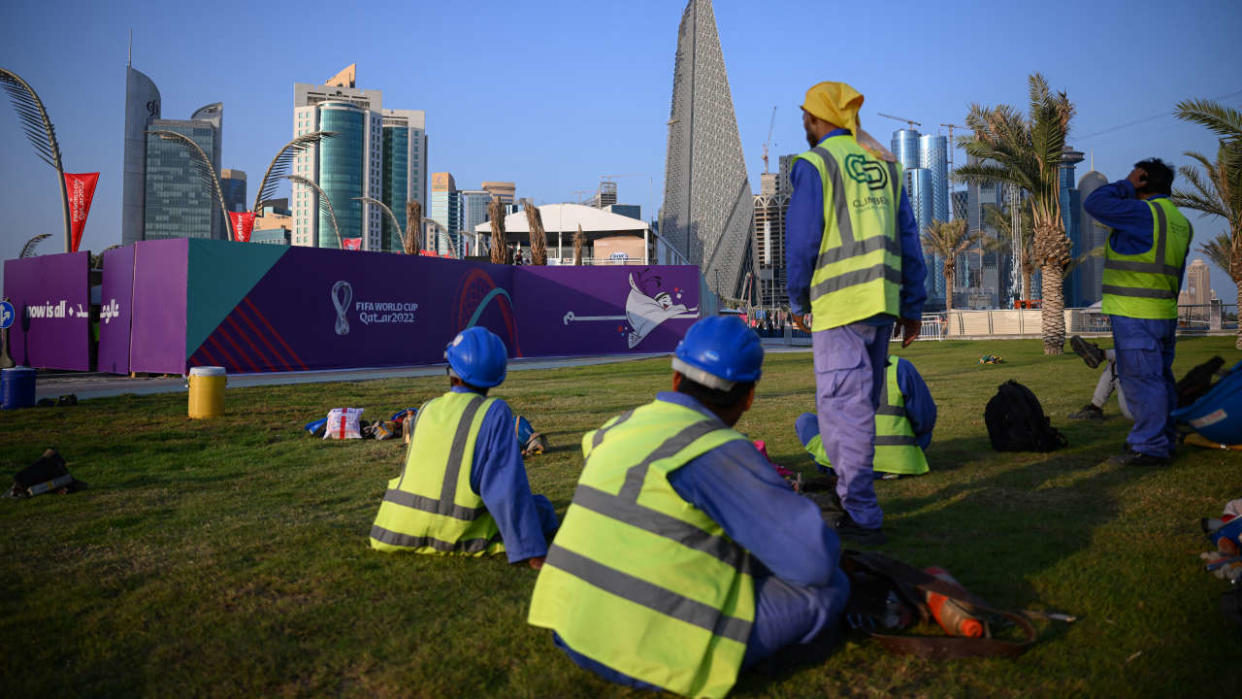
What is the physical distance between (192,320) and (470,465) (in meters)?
13.1

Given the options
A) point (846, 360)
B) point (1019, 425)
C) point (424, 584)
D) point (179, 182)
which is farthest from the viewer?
point (179, 182)

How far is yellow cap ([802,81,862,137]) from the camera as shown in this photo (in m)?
3.33

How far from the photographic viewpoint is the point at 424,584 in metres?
2.72

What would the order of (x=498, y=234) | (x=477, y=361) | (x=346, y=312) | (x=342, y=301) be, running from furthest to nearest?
1. (x=498, y=234)
2. (x=346, y=312)
3. (x=342, y=301)
4. (x=477, y=361)

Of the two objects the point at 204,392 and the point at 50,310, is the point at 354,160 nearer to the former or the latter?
the point at 50,310

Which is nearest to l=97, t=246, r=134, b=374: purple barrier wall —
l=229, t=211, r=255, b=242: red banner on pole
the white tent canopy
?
l=229, t=211, r=255, b=242: red banner on pole

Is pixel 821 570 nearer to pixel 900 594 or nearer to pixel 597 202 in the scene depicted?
pixel 900 594

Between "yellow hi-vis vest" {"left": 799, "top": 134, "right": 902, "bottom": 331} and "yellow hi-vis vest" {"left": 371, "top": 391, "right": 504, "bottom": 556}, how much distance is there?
160 centimetres

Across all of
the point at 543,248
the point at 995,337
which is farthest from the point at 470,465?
the point at 995,337

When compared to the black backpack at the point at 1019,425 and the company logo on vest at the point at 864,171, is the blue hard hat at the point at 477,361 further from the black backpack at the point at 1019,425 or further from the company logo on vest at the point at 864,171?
the black backpack at the point at 1019,425

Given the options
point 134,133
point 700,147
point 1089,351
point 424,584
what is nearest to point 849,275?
point 424,584

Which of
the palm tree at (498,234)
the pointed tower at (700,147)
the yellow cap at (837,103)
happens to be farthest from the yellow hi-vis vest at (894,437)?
the pointed tower at (700,147)

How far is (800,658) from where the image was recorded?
78.1 inches

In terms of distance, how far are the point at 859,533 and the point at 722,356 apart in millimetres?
1679
